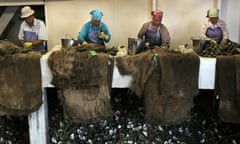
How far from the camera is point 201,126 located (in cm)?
312

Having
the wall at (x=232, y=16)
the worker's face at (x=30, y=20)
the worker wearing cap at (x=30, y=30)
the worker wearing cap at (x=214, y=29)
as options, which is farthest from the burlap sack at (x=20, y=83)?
the wall at (x=232, y=16)

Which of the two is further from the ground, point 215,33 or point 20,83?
point 215,33

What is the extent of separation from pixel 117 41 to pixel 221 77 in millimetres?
1736

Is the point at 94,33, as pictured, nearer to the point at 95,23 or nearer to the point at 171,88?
the point at 95,23

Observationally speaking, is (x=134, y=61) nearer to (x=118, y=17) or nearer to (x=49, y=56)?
(x=49, y=56)

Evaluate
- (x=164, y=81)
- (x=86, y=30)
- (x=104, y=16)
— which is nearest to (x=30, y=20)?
(x=86, y=30)

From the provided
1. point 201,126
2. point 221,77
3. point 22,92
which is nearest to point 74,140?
point 22,92

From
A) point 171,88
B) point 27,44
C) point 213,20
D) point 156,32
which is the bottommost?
point 171,88

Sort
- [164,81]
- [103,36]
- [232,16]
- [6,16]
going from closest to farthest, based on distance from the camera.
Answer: [164,81] → [103,36] → [232,16] → [6,16]

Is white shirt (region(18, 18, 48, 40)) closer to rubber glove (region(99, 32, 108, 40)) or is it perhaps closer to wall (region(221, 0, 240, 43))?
rubber glove (region(99, 32, 108, 40))

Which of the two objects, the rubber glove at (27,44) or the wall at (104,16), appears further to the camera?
the wall at (104,16)

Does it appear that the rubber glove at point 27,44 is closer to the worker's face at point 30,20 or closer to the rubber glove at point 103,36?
the worker's face at point 30,20

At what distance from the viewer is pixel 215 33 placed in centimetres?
333

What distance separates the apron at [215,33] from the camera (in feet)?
10.9
